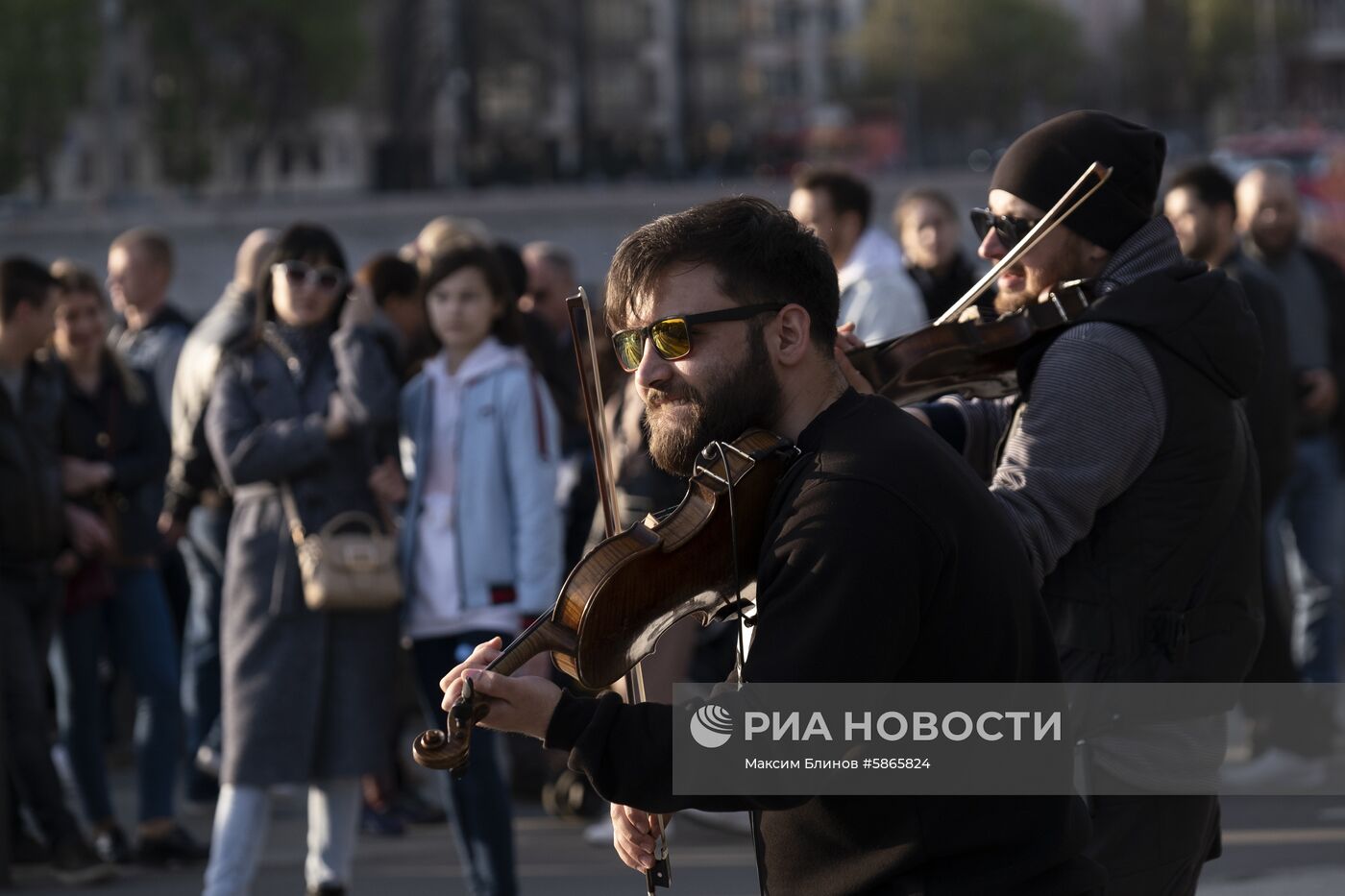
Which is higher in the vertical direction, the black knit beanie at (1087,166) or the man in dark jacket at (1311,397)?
the black knit beanie at (1087,166)

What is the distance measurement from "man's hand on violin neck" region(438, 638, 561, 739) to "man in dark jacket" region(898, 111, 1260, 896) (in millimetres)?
1051

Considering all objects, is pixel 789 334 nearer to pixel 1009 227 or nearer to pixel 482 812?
pixel 1009 227

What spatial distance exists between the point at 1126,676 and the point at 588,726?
4.11ft

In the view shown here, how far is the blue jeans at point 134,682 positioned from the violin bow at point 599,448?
13.0 ft

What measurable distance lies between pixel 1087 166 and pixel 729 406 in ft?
4.00

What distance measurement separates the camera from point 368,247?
35.2 meters

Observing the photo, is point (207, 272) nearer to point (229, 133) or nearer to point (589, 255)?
point (589, 255)

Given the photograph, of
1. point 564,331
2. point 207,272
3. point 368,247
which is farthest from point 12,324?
point 368,247

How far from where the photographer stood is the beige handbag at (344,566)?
18.6 feet

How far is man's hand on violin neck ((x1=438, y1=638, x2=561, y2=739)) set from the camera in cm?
253

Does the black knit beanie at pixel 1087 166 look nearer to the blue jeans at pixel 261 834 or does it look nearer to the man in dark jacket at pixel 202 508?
the blue jeans at pixel 261 834

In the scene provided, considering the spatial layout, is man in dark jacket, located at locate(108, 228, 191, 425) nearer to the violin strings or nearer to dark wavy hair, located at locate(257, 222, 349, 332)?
dark wavy hair, located at locate(257, 222, 349, 332)

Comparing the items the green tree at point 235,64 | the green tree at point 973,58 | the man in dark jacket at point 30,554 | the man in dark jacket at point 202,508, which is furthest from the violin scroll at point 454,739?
the green tree at point 973,58

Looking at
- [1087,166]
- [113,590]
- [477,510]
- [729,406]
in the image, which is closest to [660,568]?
[729,406]
